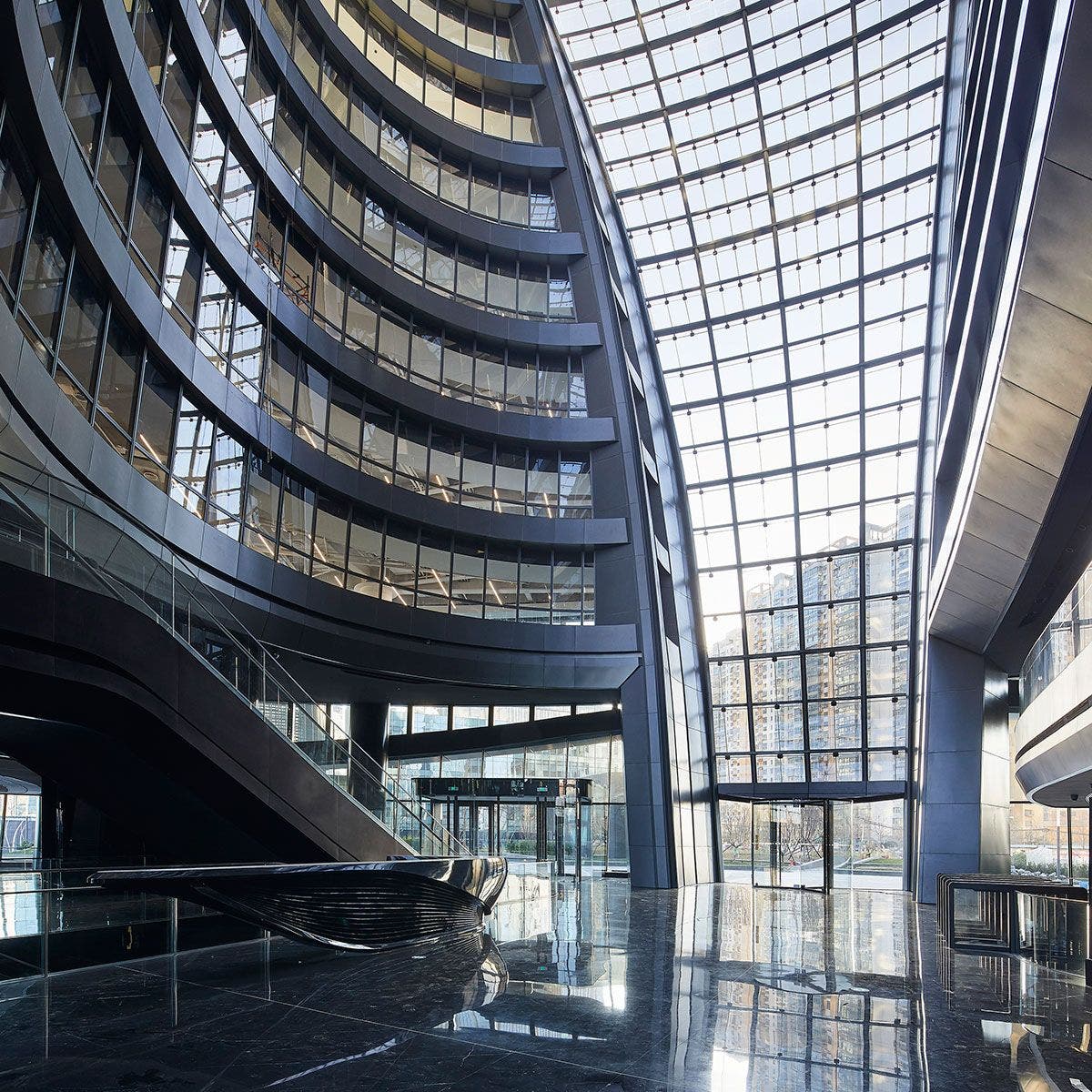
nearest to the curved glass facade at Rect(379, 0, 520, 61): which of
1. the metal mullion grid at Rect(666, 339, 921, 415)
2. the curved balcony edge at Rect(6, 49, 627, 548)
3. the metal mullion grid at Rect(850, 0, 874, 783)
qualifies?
the metal mullion grid at Rect(850, 0, 874, 783)

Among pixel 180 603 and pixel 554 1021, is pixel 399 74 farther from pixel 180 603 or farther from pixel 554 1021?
pixel 554 1021

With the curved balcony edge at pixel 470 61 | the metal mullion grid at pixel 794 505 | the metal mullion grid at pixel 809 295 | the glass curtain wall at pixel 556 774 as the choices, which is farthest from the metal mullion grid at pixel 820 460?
the curved balcony edge at pixel 470 61

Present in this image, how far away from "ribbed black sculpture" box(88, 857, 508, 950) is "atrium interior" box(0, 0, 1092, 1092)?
0.28 ft

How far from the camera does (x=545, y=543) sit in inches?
1162

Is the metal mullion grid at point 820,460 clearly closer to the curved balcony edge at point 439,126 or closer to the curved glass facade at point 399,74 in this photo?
the curved balcony edge at point 439,126

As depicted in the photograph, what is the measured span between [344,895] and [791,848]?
25.1 m

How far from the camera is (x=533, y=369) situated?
32.5m

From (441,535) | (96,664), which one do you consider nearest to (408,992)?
(96,664)

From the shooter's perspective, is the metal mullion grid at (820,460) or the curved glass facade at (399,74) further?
the metal mullion grid at (820,460)

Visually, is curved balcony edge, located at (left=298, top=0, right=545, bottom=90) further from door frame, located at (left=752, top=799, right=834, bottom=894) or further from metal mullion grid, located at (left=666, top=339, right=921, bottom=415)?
door frame, located at (left=752, top=799, right=834, bottom=894)

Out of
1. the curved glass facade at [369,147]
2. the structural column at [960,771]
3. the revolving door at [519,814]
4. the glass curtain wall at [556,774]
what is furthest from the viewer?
the glass curtain wall at [556,774]

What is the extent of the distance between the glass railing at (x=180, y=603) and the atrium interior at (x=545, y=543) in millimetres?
80

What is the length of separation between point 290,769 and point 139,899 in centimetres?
247

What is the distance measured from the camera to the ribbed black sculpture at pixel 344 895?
985 cm
